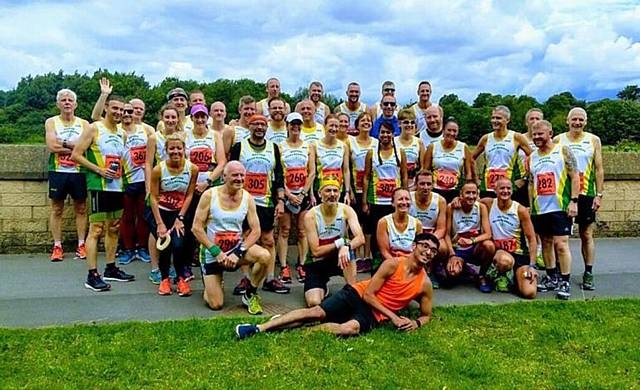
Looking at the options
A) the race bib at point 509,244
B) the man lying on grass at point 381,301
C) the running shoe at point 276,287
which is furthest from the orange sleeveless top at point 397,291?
the race bib at point 509,244

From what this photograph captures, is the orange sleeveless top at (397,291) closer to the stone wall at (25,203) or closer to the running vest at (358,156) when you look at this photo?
the running vest at (358,156)

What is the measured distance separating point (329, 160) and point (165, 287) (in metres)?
2.30

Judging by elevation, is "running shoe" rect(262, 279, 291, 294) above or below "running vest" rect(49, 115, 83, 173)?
below

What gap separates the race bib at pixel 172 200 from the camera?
254 inches

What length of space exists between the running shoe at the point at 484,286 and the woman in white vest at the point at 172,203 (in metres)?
3.12

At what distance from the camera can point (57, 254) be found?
803 cm

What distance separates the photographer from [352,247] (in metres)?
6.05

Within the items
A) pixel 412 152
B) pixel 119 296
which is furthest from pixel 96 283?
pixel 412 152

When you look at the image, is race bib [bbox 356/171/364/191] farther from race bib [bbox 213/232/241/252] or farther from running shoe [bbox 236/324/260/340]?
running shoe [bbox 236/324/260/340]

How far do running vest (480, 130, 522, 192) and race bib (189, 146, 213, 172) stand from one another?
134 inches

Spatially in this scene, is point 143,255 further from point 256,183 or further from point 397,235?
point 397,235

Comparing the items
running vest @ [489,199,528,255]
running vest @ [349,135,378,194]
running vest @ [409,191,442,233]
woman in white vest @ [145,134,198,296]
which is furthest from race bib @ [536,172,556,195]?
woman in white vest @ [145,134,198,296]

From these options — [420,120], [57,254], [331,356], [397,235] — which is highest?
[420,120]

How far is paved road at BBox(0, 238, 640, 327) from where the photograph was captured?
5672mm
